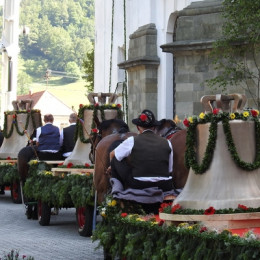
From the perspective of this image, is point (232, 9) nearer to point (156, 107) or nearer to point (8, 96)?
point (156, 107)

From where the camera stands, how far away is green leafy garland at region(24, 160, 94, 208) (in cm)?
1458

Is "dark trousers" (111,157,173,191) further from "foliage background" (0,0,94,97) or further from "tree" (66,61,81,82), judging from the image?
"tree" (66,61,81,82)

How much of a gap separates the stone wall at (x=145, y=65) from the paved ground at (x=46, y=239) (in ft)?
29.4

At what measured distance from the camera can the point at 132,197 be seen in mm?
10805

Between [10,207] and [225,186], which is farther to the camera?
[10,207]

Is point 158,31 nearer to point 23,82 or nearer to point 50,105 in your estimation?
point 50,105

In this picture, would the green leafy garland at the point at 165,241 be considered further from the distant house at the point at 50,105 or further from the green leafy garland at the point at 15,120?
the distant house at the point at 50,105

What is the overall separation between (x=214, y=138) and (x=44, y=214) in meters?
8.05

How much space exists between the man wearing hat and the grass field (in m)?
106

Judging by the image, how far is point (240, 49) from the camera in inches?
898

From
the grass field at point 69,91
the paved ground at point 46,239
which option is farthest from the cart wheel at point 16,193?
the grass field at point 69,91

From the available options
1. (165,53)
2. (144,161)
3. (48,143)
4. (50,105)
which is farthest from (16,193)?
(50,105)

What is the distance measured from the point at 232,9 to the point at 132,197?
408 inches

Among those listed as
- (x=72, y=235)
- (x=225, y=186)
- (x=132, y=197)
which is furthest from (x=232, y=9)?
(x=225, y=186)
